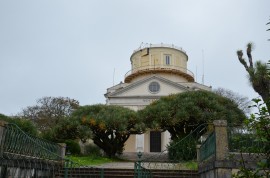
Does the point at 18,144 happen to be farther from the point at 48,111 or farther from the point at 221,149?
the point at 48,111

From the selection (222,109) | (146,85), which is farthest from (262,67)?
(146,85)

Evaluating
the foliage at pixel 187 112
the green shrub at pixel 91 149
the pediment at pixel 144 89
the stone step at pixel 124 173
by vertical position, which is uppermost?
the pediment at pixel 144 89

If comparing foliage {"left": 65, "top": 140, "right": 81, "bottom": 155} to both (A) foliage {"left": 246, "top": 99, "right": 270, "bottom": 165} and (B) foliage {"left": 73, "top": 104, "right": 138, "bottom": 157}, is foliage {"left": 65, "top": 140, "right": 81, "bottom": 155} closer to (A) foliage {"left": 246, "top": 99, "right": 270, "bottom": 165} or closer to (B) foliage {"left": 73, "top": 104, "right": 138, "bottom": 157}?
(B) foliage {"left": 73, "top": 104, "right": 138, "bottom": 157}

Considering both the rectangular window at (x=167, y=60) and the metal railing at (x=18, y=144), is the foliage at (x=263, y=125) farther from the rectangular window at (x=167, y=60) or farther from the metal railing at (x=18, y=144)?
the rectangular window at (x=167, y=60)

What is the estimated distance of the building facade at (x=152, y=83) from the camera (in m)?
30.5

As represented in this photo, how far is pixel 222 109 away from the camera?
19.5 metres

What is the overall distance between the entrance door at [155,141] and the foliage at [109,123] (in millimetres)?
7014

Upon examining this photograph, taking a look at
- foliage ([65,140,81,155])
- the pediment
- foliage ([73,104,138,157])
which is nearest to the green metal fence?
foliage ([73,104,138,157])

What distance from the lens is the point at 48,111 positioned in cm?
3369

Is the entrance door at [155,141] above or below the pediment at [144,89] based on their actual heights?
below

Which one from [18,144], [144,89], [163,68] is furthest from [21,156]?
[163,68]

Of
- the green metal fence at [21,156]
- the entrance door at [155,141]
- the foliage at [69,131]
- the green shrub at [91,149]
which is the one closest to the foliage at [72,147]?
the green shrub at [91,149]

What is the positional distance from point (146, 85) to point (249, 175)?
91.7 feet

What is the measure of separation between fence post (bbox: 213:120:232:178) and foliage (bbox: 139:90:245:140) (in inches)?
475
